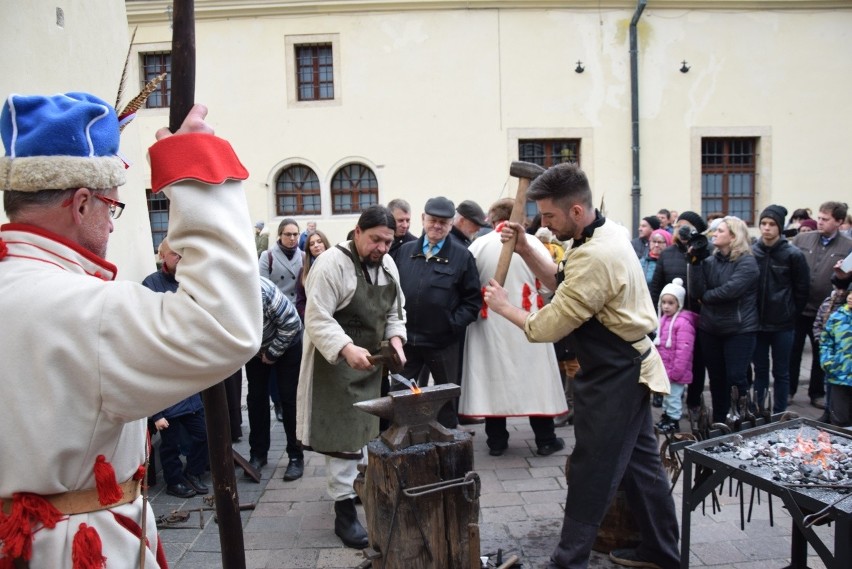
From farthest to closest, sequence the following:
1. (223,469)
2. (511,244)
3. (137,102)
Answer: (511,244) < (223,469) < (137,102)

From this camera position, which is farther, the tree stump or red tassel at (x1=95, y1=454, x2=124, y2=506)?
the tree stump

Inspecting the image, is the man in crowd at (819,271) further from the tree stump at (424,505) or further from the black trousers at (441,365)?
the tree stump at (424,505)

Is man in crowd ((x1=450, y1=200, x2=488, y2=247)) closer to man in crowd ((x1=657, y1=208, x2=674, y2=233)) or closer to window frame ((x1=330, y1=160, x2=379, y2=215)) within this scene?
man in crowd ((x1=657, y1=208, x2=674, y2=233))

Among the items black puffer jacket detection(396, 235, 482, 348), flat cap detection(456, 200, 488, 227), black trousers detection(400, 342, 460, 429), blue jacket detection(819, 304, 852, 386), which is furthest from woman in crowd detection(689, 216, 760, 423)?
black trousers detection(400, 342, 460, 429)

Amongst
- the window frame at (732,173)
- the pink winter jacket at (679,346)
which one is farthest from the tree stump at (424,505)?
the window frame at (732,173)

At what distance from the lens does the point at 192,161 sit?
54.2 inches

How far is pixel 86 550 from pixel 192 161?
2.86 feet

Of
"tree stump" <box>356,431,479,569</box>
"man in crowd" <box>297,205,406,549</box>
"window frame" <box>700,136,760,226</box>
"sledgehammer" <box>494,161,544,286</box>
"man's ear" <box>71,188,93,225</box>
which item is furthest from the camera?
"window frame" <box>700,136,760,226</box>

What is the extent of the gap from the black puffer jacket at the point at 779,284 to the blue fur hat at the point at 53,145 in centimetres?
593

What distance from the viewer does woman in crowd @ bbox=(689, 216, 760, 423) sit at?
5.79 metres

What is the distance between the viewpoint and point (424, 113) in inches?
595

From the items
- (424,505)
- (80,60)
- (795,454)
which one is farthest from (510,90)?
(424,505)

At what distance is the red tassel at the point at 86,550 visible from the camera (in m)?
1.46

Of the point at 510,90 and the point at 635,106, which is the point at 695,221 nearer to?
the point at 510,90
